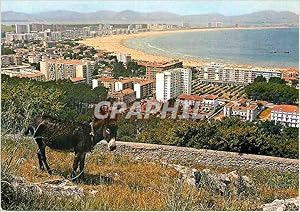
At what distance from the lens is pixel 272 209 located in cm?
206

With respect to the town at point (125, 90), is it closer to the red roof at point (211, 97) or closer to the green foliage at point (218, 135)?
the red roof at point (211, 97)

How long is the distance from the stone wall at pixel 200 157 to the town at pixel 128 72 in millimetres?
1262

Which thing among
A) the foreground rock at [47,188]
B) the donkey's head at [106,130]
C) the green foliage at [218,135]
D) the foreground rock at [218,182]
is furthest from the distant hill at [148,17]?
the green foliage at [218,135]

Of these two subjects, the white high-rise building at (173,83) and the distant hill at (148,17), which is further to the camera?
the white high-rise building at (173,83)

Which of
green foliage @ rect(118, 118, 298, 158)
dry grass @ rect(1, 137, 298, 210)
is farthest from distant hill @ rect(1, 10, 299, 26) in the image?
green foliage @ rect(118, 118, 298, 158)

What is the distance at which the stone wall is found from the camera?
4113 mm

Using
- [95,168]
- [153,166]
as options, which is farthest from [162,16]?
[153,166]

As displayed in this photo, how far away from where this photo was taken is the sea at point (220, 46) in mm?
2559

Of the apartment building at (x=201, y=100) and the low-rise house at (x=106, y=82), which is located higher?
the low-rise house at (x=106, y=82)

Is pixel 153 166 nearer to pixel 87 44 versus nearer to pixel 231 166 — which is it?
pixel 231 166

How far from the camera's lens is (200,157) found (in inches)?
166

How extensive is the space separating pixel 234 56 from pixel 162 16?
1.86 ft

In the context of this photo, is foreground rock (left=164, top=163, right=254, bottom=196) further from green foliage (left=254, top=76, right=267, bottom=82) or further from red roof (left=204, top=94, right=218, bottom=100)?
green foliage (left=254, top=76, right=267, bottom=82)

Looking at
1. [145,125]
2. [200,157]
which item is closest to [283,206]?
[145,125]
